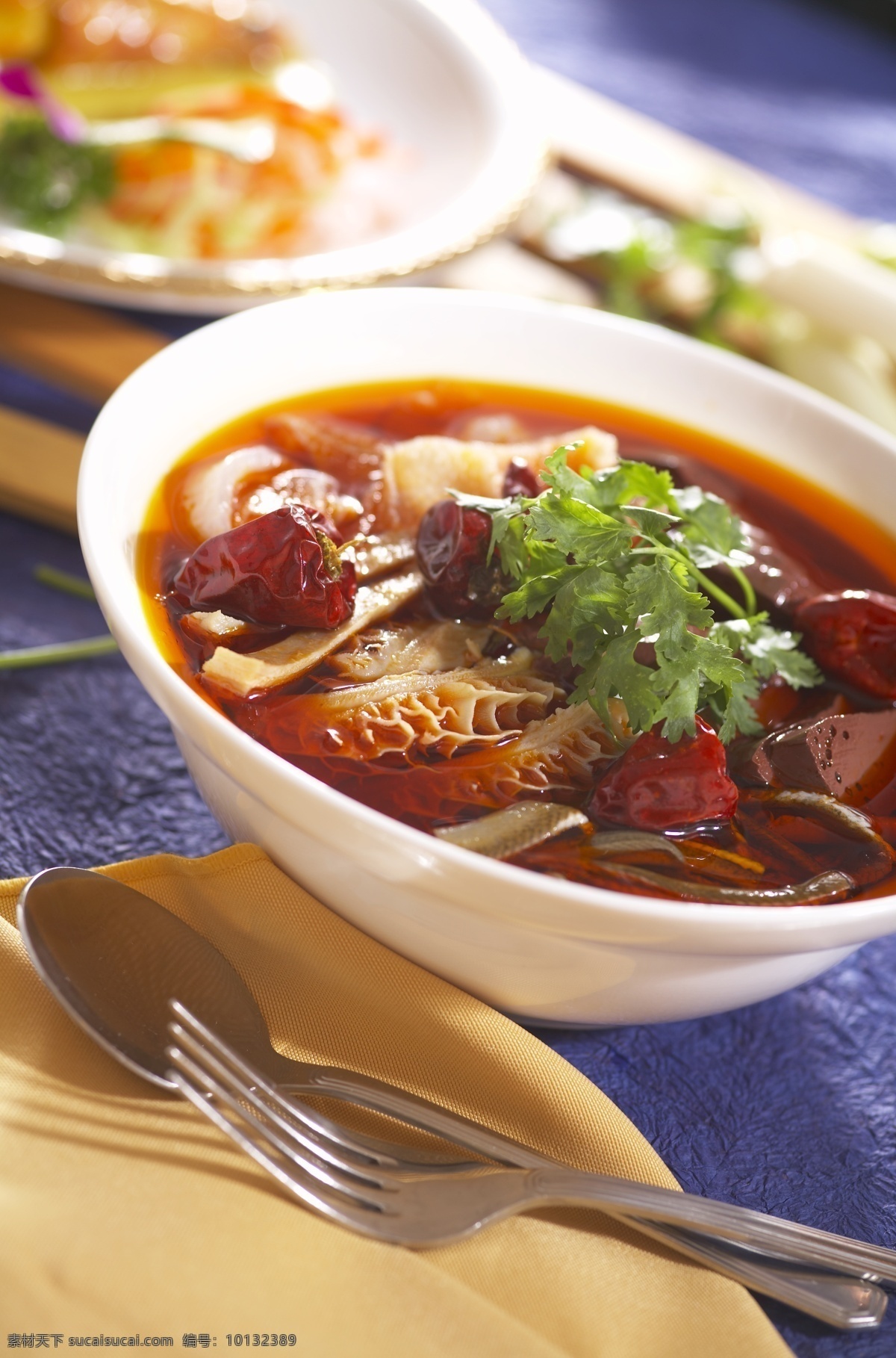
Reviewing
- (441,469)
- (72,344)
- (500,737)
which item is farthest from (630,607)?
(72,344)

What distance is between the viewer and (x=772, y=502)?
2.15 meters

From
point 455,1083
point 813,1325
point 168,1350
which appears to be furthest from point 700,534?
point 168,1350

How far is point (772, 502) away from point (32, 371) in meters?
1.64

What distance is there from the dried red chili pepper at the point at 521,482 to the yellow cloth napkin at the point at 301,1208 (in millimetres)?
665

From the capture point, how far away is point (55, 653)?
204 centimetres

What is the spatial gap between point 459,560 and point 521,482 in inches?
9.4

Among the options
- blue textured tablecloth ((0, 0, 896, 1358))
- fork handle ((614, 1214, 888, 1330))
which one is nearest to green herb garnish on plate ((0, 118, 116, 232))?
blue textured tablecloth ((0, 0, 896, 1358))

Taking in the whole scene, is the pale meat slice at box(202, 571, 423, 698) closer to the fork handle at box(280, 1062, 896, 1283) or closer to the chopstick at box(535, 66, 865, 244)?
the fork handle at box(280, 1062, 896, 1283)

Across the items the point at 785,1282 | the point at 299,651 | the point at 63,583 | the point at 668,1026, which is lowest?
the point at 63,583

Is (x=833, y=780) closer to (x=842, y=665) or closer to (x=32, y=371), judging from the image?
(x=842, y=665)

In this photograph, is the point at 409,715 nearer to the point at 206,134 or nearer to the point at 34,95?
the point at 206,134

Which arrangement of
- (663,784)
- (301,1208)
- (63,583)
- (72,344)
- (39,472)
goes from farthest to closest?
(72,344), (39,472), (63,583), (663,784), (301,1208)

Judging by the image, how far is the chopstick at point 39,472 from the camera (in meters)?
2.28

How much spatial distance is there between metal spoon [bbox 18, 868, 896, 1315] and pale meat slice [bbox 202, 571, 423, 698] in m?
0.29
